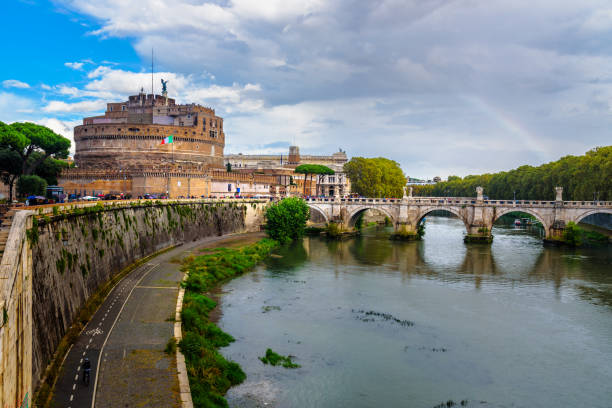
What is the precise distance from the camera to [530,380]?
17484 mm

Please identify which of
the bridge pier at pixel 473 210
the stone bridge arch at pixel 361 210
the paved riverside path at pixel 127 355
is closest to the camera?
the paved riverside path at pixel 127 355

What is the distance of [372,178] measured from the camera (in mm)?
74750

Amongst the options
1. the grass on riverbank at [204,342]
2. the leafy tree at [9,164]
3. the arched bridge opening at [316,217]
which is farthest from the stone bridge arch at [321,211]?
the leafy tree at [9,164]

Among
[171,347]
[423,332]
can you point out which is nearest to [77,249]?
→ [171,347]

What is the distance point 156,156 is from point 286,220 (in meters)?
27.8

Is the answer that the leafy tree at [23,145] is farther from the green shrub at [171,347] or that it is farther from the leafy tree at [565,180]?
the leafy tree at [565,180]

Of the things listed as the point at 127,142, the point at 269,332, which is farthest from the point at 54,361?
the point at 127,142

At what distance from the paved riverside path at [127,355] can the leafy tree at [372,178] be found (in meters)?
53.7

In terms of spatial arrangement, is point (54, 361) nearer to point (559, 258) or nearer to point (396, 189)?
point (559, 258)

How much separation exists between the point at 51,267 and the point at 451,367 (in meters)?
14.7

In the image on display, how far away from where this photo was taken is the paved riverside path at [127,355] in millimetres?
12750

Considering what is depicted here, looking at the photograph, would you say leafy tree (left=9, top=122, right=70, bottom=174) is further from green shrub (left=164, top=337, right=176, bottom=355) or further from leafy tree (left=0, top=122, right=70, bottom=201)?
green shrub (left=164, top=337, right=176, bottom=355)

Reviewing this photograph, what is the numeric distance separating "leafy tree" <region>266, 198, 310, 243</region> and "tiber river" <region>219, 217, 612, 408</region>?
11449 mm

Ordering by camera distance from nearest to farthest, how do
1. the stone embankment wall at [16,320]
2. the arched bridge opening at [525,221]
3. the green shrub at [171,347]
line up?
the stone embankment wall at [16,320], the green shrub at [171,347], the arched bridge opening at [525,221]
